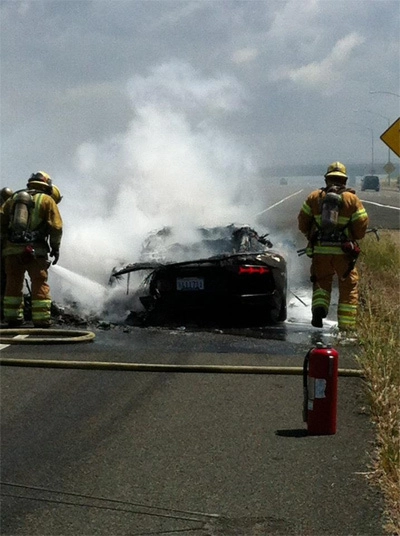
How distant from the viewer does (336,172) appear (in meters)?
10.9

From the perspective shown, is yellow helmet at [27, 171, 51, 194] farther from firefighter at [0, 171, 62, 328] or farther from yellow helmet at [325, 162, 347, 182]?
yellow helmet at [325, 162, 347, 182]

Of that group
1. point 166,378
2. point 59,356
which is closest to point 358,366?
point 166,378

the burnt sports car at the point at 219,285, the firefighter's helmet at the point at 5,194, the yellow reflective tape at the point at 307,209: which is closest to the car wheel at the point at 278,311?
the burnt sports car at the point at 219,285

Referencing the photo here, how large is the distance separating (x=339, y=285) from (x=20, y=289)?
370 centimetres

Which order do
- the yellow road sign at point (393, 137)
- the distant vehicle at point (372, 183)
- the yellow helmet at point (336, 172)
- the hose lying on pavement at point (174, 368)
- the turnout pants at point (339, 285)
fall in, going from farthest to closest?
the distant vehicle at point (372, 183) → the yellow road sign at point (393, 137) → the yellow helmet at point (336, 172) → the turnout pants at point (339, 285) → the hose lying on pavement at point (174, 368)

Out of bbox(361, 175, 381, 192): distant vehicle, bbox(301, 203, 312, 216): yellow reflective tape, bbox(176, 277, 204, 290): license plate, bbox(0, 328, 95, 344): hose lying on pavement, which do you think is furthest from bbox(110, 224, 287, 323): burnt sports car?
bbox(361, 175, 381, 192): distant vehicle

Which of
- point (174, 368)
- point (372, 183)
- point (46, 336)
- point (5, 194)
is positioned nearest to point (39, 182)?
point (5, 194)

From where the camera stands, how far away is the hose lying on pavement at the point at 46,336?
9.34 meters

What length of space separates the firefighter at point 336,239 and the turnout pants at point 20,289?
3.09 m

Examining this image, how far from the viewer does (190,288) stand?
35.0 feet

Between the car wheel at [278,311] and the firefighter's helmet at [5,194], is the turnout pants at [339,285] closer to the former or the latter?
the car wheel at [278,311]

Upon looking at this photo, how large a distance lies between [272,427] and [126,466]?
3.99 feet

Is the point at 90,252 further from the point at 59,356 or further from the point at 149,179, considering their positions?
the point at 149,179

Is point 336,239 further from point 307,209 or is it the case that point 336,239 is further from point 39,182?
point 39,182
